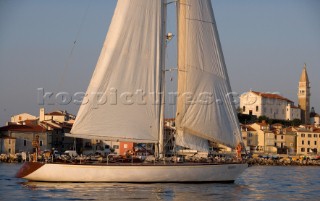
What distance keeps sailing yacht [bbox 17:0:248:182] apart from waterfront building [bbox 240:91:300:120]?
95.8 m

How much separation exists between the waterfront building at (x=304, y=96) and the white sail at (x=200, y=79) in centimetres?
10564

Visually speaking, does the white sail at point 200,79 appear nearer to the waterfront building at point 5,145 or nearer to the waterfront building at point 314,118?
the waterfront building at point 5,145

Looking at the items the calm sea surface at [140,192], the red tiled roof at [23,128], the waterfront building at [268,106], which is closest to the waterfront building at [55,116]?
the red tiled roof at [23,128]

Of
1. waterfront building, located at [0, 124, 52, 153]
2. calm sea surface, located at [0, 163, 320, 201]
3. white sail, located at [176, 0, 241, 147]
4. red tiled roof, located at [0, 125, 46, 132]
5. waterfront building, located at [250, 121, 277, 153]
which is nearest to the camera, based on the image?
calm sea surface, located at [0, 163, 320, 201]

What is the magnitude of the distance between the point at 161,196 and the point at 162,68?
7.11 meters

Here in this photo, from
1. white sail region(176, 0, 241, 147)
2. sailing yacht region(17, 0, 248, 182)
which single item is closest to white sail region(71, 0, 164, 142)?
sailing yacht region(17, 0, 248, 182)

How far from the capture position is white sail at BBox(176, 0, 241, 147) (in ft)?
101

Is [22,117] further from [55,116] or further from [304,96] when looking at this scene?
[304,96]

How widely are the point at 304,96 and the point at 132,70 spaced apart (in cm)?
11400

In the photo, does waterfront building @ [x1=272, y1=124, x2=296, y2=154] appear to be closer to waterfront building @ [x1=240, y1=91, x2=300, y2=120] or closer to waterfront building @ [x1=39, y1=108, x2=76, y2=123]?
waterfront building @ [x1=240, y1=91, x2=300, y2=120]

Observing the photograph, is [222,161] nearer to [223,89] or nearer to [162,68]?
[223,89]

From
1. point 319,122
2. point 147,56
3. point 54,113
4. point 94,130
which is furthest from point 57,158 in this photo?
point 319,122

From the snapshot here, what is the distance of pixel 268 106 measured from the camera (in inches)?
5020

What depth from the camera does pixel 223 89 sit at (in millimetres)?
31562
